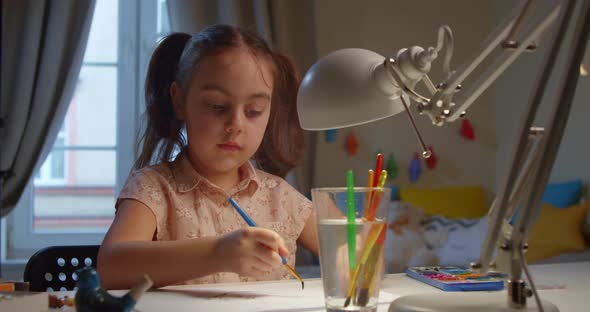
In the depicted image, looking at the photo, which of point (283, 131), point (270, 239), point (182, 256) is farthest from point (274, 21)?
point (270, 239)

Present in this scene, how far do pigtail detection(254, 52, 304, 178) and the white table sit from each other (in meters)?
0.46

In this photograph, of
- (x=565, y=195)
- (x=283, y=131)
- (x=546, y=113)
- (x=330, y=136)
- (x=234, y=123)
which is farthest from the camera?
(x=330, y=136)

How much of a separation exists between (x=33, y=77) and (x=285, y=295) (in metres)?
2.60

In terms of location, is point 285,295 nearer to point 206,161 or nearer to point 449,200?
point 206,161

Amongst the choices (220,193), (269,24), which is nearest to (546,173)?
(220,193)

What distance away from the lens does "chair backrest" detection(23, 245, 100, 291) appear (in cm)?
117

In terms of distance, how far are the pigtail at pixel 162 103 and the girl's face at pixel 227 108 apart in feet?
0.35

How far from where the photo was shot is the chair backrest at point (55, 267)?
3.85 feet

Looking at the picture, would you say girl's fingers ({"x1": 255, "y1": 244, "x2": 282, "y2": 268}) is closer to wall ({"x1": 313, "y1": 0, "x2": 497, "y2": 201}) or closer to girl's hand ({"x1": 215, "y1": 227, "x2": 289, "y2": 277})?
girl's hand ({"x1": 215, "y1": 227, "x2": 289, "y2": 277})

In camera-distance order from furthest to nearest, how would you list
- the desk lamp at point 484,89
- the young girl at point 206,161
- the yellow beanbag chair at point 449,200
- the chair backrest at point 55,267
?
the yellow beanbag chair at point 449,200 < the chair backrest at point 55,267 < the young girl at point 206,161 < the desk lamp at point 484,89

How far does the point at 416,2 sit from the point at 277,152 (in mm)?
2384

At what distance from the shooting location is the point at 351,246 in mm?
703

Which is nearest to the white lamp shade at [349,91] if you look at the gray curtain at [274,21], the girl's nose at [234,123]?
the girl's nose at [234,123]

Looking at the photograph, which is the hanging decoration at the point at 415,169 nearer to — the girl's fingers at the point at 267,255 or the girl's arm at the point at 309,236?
the girl's arm at the point at 309,236
